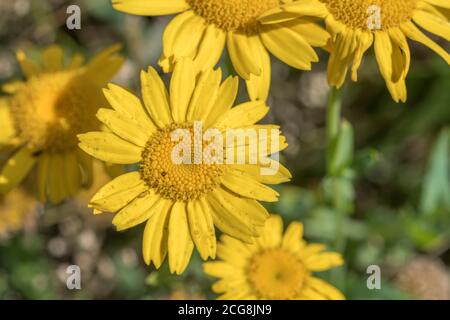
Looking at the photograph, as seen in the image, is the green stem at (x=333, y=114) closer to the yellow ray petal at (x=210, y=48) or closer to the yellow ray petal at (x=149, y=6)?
the yellow ray petal at (x=210, y=48)

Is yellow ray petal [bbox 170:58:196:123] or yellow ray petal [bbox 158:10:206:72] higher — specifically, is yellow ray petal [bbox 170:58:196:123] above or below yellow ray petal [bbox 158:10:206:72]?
below

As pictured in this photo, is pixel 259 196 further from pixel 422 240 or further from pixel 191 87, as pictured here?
pixel 422 240

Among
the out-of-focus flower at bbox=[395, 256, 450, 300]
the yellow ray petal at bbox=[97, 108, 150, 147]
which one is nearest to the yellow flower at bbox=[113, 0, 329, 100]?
the yellow ray petal at bbox=[97, 108, 150, 147]

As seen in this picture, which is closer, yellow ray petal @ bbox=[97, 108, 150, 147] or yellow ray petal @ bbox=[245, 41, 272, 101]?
yellow ray petal @ bbox=[97, 108, 150, 147]

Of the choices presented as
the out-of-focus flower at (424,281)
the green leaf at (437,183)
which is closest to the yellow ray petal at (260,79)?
the green leaf at (437,183)

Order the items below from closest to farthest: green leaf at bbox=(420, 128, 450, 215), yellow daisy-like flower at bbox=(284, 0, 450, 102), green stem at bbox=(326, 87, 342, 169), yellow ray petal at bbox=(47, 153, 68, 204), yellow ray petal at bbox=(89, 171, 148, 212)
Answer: yellow ray petal at bbox=(89, 171, 148, 212) < yellow daisy-like flower at bbox=(284, 0, 450, 102) < green stem at bbox=(326, 87, 342, 169) < yellow ray petal at bbox=(47, 153, 68, 204) < green leaf at bbox=(420, 128, 450, 215)

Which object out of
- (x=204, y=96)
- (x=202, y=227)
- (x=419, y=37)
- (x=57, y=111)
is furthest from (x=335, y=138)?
(x=57, y=111)

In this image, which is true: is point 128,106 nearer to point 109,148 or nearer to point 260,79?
point 109,148

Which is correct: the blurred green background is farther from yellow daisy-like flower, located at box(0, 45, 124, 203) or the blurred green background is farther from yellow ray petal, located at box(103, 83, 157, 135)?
yellow ray petal, located at box(103, 83, 157, 135)
